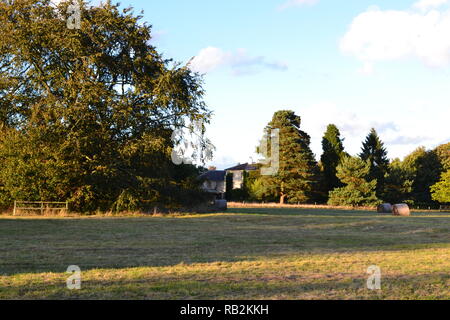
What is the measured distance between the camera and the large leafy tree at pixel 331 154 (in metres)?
60.0

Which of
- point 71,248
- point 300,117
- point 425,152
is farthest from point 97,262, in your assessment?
point 425,152

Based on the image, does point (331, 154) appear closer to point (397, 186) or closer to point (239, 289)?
point (397, 186)

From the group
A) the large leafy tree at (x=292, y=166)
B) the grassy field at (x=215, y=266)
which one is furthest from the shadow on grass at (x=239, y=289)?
the large leafy tree at (x=292, y=166)

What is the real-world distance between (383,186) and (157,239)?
49110 millimetres

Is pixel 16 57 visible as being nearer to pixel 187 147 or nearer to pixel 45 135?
pixel 45 135

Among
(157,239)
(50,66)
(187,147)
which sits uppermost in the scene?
(50,66)

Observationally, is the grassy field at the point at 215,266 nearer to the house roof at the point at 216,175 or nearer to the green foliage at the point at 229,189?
the green foliage at the point at 229,189

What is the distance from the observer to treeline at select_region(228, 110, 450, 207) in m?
55.5

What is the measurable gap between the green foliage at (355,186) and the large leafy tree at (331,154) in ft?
12.4

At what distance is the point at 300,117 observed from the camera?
195 feet

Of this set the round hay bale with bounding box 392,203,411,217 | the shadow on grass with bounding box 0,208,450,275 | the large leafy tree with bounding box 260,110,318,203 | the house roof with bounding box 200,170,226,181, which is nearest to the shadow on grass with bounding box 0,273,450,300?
the shadow on grass with bounding box 0,208,450,275

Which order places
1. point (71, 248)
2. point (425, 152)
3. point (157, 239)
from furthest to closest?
1. point (425, 152)
2. point (157, 239)
3. point (71, 248)
